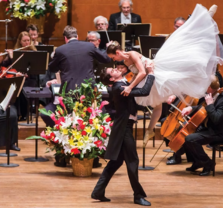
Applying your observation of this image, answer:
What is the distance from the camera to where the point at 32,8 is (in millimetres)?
9023

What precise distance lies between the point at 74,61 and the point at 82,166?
1.26 m

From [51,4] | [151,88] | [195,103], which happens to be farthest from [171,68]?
[51,4]

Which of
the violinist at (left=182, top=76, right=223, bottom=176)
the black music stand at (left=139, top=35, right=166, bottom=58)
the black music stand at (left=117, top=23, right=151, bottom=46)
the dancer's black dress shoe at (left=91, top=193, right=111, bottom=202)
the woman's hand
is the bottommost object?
the dancer's black dress shoe at (left=91, top=193, right=111, bottom=202)

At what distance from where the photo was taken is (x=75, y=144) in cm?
551

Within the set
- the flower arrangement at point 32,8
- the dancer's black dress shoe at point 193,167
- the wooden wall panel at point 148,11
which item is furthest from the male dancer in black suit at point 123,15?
the dancer's black dress shoe at point 193,167

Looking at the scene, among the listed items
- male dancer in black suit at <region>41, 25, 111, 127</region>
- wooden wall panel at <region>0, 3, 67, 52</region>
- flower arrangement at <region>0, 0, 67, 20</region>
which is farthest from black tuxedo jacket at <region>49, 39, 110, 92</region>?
wooden wall panel at <region>0, 3, 67, 52</region>

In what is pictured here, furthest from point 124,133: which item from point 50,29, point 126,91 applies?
point 50,29

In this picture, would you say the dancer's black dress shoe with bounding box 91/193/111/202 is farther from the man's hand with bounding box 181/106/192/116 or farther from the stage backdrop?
the stage backdrop

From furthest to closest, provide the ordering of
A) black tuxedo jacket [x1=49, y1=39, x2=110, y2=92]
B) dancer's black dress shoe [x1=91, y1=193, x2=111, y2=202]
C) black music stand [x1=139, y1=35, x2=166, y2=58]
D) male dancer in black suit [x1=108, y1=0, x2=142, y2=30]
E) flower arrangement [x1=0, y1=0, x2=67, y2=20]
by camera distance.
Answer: flower arrangement [x1=0, y1=0, x2=67, y2=20] → male dancer in black suit [x1=108, y1=0, x2=142, y2=30] → black music stand [x1=139, y1=35, x2=166, y2=58] → black tuxedo jacket [x1=49, y1=39, x2=110, y2=92] → dancer's black dress shoe [x1=91, y1=193, x2=111, y2=202]

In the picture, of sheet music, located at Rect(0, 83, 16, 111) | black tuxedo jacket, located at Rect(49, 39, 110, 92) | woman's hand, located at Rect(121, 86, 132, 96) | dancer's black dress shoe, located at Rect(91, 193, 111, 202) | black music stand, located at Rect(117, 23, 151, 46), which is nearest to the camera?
woman's hand, located at Rect(121, 86, 132, 96)

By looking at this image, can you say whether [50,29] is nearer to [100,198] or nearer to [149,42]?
[149,42]

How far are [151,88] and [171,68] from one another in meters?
0.26

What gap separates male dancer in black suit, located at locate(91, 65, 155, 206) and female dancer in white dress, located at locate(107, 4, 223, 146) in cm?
11

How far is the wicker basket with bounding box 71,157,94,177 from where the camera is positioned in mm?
5652
